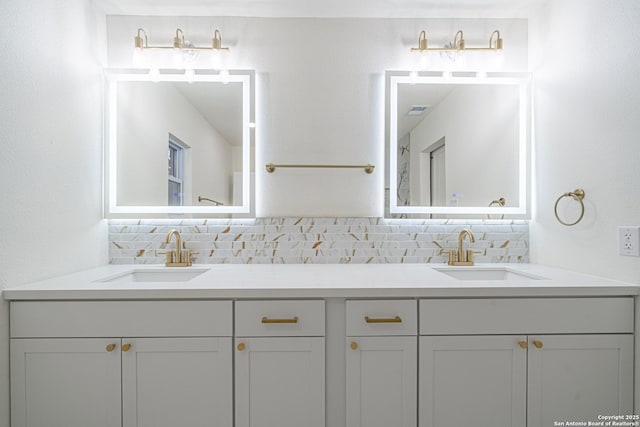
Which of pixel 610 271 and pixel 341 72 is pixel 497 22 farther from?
pixel 610 271

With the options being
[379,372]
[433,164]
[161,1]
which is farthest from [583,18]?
[161,1]

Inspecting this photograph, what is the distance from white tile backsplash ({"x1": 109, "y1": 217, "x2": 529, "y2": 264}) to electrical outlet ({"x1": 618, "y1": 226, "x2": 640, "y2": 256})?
1.94 ft

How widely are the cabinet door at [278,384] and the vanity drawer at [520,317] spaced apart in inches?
17.9

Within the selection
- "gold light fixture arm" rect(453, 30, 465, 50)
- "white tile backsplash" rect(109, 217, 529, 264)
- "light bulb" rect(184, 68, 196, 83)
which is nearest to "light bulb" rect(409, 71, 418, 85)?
"gold light fixture arm" rect(453, 30, 465, 50)

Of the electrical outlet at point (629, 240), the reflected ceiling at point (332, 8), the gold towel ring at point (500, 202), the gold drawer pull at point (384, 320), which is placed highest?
the reflected ceiling at point (332, 8)

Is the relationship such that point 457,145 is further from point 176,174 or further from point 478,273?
point 176,174

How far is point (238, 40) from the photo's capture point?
1.73m

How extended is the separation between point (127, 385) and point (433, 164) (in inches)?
67.3

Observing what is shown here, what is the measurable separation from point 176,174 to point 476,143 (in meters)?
1.67

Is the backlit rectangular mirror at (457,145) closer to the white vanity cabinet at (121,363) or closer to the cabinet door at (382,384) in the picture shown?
the cabinet door at (382,384)

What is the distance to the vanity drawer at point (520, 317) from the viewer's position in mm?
1168

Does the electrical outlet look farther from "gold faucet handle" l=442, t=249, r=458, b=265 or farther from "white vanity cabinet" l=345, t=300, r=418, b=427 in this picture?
"white vanity cabinet" l=345, t=300, r=418, b=427

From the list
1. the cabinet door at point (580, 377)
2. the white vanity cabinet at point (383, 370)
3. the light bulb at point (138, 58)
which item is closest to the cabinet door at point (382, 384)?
the white vanity cabinet at point (383, 370)

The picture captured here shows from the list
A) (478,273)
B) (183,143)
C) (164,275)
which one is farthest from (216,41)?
(478,273)
